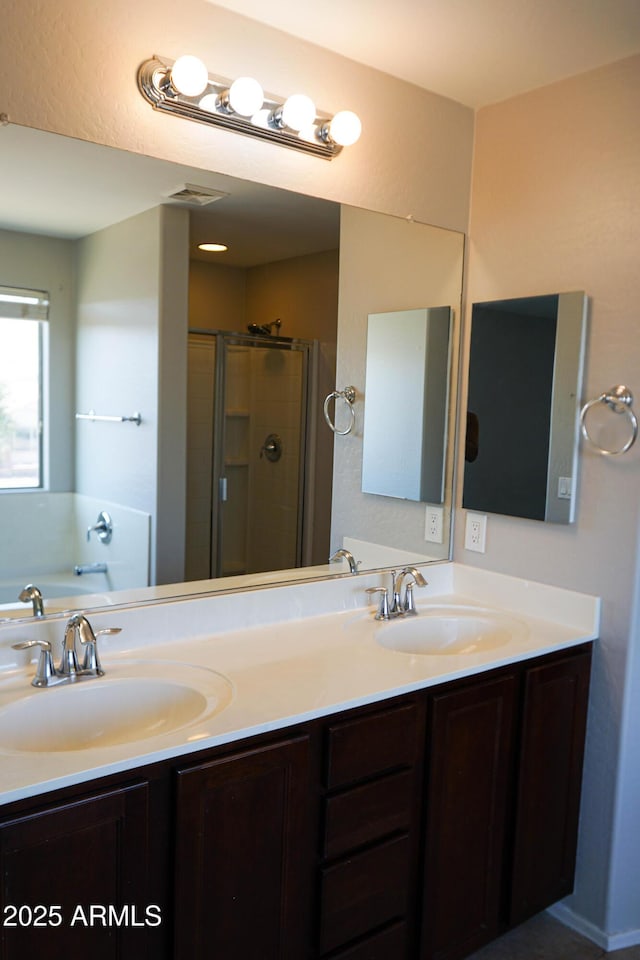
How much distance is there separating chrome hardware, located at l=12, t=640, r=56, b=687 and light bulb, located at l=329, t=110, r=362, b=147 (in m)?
1.45

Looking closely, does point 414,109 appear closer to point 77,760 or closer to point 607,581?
point 607,581

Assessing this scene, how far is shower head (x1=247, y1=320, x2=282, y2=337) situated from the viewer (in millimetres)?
1964

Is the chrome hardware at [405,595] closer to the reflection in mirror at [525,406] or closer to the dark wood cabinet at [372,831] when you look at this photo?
the reflection in mirror at [525,406]

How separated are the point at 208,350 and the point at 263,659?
780 mm

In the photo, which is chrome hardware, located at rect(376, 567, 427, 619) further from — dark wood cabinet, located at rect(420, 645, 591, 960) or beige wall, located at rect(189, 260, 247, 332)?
beige wall, located at rect(189, 260, 247, 332)

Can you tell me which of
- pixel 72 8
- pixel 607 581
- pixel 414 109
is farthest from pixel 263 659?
pixel 414 109

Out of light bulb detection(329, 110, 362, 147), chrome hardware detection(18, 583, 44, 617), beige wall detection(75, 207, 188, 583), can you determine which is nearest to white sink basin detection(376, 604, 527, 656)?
beige wall detection(75, 207, 188, 583)

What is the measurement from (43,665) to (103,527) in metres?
0.37

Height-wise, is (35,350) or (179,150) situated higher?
(179,150)

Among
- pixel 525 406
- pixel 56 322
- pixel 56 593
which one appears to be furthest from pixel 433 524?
pixel 56 322

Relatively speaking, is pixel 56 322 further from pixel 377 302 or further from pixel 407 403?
pixel 407 403

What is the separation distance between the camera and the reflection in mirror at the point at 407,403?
2.29 metres

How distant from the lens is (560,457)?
7.20 feet

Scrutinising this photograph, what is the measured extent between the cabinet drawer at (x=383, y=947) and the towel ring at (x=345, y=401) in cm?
126
